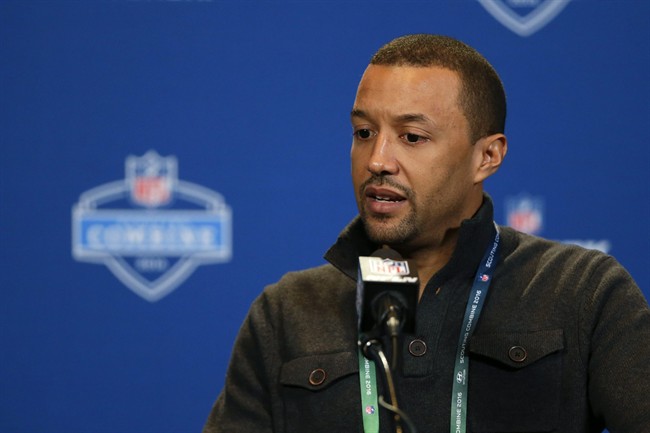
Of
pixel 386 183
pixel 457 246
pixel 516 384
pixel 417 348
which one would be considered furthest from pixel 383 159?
pixel 516 384

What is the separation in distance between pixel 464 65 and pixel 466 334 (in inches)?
18.3

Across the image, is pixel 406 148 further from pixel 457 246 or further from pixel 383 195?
pixel 457 246

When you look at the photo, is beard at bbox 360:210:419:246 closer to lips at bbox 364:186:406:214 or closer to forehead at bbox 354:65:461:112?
lips at bbox 364:186:406:214

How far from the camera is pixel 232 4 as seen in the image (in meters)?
2.54

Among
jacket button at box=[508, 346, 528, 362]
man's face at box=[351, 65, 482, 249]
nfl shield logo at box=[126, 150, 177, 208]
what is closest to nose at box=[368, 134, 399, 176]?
man's face at box=[351, 65, 482, 249]

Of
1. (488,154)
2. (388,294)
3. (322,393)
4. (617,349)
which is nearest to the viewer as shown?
(388,294)

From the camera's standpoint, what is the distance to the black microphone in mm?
1265

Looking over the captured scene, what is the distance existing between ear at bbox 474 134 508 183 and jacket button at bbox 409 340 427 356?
1.05 ft

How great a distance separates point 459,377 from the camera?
1649mm

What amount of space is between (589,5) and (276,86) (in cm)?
82

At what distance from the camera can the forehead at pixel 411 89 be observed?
65.4 inches

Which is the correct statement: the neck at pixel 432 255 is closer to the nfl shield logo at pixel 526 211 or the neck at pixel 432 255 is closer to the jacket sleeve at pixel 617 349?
the jacket sleeve at pixel 617 349

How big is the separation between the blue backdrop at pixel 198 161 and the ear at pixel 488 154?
0.70 metres

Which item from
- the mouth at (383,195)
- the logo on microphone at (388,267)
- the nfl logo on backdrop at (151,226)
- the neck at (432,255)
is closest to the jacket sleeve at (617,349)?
the neck at (432,255)
